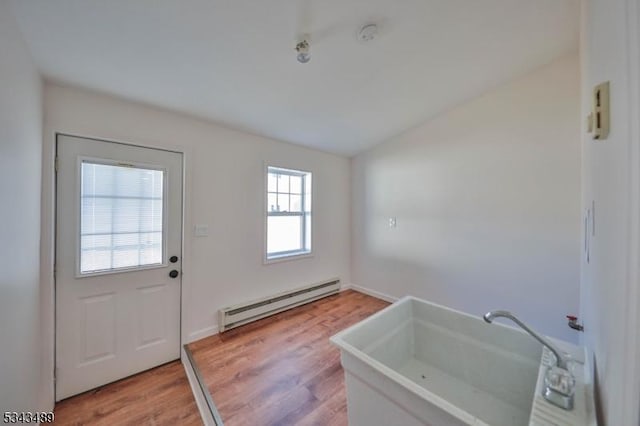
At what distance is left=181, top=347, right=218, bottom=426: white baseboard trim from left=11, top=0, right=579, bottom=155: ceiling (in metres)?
2.29

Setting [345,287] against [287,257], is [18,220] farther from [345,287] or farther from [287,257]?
[345,287]

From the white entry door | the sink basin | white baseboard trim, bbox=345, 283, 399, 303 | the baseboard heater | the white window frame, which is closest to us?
the sink basin

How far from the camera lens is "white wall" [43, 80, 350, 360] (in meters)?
1.81

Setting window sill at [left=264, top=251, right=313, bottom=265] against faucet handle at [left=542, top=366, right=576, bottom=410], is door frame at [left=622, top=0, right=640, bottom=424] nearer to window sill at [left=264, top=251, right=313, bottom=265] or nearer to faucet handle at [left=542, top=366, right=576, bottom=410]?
faucet handle at [left=542, top=366, right=576, bottom=410]

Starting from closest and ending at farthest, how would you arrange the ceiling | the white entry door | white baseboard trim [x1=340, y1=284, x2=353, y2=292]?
the ceiling < the white entry door < white baseboard trim [x1=340, y1=284, x2=353, y2=292]

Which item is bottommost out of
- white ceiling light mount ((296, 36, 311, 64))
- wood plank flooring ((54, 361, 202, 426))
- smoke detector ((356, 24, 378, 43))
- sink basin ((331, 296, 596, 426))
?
wood plank flooring ((54, 361, 202, 426))

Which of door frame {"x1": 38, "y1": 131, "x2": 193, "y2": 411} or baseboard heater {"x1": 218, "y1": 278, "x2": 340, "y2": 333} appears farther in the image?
baseboard heater {"x1": 218, "y1": 278, "x2": 340, "y2": 333}

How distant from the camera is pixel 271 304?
2965mm

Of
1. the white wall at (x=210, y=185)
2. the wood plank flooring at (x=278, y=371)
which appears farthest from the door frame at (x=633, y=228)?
the white wall at (x=210, y=185)

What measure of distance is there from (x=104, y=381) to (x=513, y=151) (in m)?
4.21

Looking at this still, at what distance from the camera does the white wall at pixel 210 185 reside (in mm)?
1808

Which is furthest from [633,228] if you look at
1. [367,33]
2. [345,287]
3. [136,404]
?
[345,287]

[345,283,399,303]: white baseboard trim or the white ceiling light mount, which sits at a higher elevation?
the white ceiling light mount

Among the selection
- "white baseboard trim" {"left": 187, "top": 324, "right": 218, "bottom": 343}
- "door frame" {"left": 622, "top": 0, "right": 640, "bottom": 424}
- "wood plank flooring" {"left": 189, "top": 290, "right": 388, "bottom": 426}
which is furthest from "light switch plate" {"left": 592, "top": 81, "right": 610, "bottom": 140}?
"white baseboard trim" {"left": 187, "top": 324, "right": 218, "bottom": 343}
